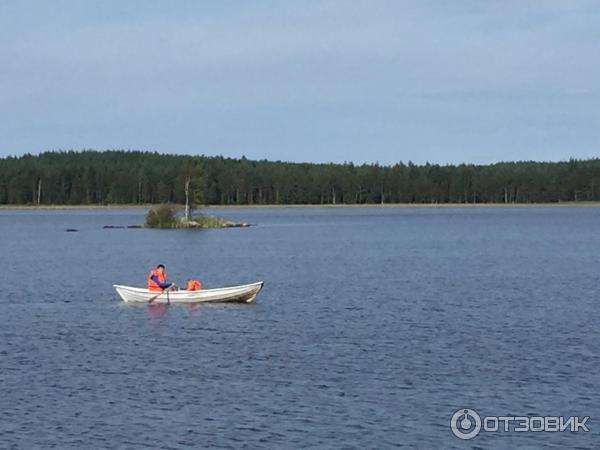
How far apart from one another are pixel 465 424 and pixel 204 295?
25273 millimetres

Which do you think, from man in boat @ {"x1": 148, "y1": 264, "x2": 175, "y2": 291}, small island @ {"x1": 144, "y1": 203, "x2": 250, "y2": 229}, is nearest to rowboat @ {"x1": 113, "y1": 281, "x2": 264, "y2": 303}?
man in boat @ {"x1": 148, "y1": 264, "x2": 175, "y2": 291}

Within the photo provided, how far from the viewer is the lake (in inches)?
1100

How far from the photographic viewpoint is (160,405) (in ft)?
100

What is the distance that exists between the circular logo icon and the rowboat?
77.9 ft

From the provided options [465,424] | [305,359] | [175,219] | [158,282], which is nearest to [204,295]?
[158,282]

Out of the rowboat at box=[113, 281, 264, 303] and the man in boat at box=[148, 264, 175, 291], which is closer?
the rowboat at box=[113, 281, 264, 303]

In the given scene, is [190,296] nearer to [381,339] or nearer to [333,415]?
[381,339]

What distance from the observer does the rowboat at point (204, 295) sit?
51947 mm

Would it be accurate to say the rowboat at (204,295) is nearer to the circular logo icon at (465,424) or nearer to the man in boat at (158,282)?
the man in boat at (158,282)

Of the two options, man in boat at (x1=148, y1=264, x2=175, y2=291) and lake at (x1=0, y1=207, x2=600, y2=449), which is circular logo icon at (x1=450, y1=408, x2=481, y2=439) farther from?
man in boat at (x1=148, y1=264, x2=175, y2=291)

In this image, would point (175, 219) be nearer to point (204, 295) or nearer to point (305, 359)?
point (204, 295)

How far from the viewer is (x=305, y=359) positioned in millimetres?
37000

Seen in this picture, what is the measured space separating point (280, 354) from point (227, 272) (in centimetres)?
3895

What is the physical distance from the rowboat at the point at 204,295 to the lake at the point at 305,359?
2.30ft
